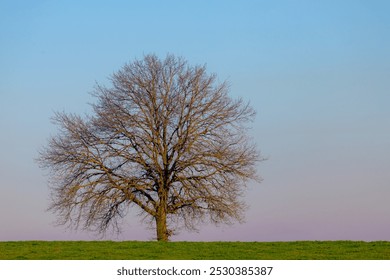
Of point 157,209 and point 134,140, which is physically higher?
point 134,140

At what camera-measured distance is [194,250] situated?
24.3m

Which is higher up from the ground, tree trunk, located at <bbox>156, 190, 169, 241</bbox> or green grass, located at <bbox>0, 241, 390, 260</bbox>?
tree trunk, located at <bbox>156, 190, 169, 241</bbox>

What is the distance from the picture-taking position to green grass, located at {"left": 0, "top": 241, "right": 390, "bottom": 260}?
74.3ft

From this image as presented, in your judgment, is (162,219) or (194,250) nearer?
(194,250)

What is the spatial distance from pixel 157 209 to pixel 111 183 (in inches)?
98.9

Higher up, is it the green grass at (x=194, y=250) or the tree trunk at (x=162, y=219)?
the tree trunk at (x=162, y=219)

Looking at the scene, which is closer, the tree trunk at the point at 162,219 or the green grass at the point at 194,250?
the green grass at the point at 194,250

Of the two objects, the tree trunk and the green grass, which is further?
the tree trunk

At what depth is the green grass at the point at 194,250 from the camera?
22656mm

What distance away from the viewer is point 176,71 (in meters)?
34.3
